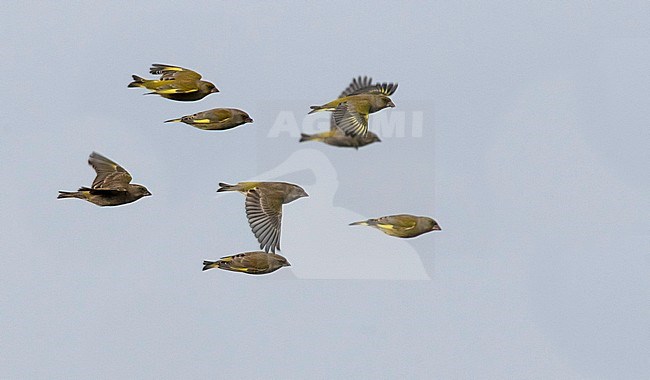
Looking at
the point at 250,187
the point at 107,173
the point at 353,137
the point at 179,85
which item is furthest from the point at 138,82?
the point at 353,137

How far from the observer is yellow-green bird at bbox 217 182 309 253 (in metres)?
10.2

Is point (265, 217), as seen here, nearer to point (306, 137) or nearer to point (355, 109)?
point (355, 109)

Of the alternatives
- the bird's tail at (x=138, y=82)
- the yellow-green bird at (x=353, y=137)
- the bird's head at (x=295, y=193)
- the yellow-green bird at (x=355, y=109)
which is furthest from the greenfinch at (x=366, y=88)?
the bird's tail at (x=138, y=82)

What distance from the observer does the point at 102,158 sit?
37.4ft

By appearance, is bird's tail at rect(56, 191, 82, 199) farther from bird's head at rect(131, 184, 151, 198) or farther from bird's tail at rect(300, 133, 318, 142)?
bird's tail at rect(300, 133, 318, 142)

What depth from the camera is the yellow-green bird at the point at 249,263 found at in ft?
33.2

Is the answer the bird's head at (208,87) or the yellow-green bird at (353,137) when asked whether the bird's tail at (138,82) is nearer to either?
the bird's head at (208,87)

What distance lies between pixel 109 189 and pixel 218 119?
50.0 inches

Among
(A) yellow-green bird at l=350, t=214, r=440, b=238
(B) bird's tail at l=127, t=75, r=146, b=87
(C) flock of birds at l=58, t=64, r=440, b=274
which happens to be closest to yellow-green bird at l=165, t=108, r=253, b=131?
(C) flock of birds at l=58, t=64, r=440, b=274

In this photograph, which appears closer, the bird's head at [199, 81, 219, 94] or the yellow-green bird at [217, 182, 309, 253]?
the yellow-green bird at [217, 182, 309, 253]

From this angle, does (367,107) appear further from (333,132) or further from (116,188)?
(116,188)

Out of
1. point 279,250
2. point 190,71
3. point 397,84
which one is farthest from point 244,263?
point 397,84

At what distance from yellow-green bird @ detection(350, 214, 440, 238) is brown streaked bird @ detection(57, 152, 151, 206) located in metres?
2.24

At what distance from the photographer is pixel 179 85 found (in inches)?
413
